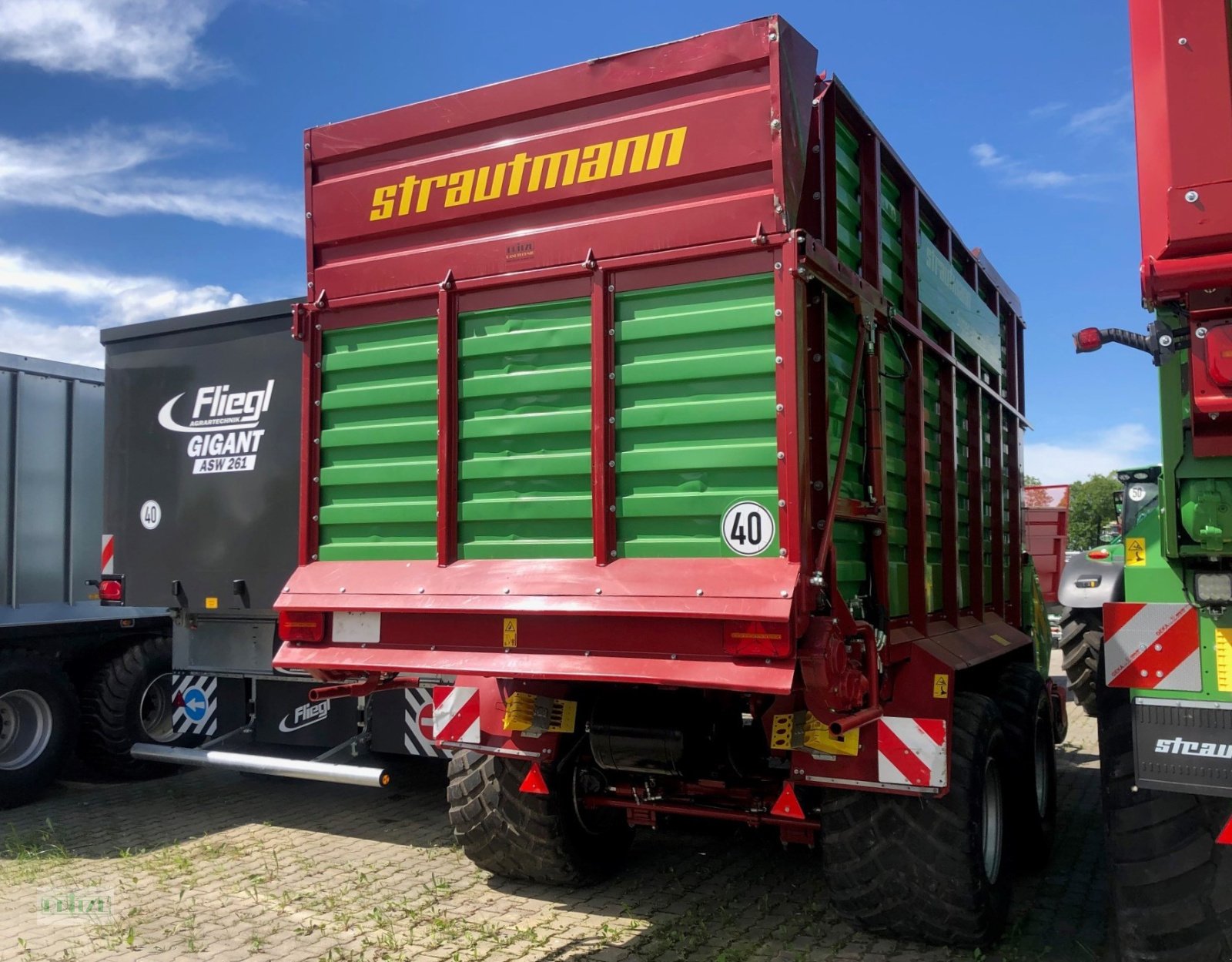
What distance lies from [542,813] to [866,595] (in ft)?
6.25

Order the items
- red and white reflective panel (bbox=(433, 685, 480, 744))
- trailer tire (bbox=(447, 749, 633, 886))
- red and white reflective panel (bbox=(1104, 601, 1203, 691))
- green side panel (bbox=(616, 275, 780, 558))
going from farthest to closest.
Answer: trailer tire (bbox=(447, 749, 633, 886)) → red and white reflective panel (bbox=(433, 685, 480, 744)) → green side panel (bbox=(616, 275, 780, 558)) → red and white reflective panel (bbox=(1104, 601, 1203, 691))

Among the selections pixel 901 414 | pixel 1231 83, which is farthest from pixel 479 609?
pixel 1231 83

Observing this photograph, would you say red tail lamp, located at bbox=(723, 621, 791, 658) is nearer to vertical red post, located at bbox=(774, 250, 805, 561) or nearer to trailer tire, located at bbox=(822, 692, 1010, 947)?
vertical red post, located at bbox=(774, 250, 805, 561)

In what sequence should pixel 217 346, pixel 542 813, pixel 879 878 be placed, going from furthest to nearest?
pixel 217 346, pixel 542 813, pixel 879 878

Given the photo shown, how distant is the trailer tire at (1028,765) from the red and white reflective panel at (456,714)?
2.56 metres

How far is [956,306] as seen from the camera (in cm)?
595

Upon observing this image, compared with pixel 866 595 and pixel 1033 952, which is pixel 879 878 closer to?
pixel 1033 952

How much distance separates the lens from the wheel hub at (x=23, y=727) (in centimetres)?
709

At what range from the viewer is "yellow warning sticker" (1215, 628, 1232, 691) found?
3.33 metres

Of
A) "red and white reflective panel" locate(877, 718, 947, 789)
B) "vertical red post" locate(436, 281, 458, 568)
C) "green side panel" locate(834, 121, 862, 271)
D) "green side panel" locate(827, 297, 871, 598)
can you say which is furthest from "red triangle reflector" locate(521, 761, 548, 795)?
"green side panel" locate(834, 121, 862, 271)

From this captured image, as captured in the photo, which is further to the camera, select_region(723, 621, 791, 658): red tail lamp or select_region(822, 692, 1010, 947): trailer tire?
select_region(822, 692, 1010, 947): trailer tire

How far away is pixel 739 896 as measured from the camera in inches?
199

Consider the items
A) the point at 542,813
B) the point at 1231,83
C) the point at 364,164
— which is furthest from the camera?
the point at 542,813

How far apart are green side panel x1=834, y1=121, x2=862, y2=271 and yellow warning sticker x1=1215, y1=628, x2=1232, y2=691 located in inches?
79.8
